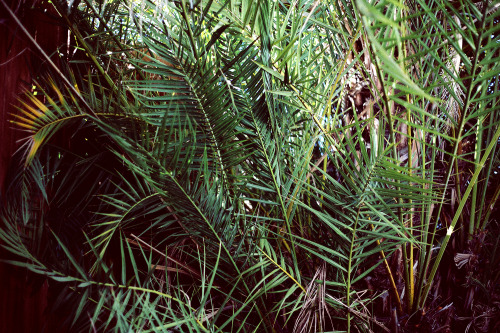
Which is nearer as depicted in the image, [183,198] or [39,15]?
[183,198]

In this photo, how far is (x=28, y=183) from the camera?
0.70m

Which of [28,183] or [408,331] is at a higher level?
[28,183]

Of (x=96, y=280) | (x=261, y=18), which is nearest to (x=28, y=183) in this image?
(x=96, y=280)

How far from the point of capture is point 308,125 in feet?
2.64

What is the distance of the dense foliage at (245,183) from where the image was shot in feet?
1.91

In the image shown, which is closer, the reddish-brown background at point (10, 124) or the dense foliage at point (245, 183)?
the dense foliage at point (245, 183)

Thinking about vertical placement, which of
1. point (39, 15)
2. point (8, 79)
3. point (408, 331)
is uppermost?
point (39, 15)

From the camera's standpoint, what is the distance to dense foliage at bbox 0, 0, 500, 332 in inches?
23.0

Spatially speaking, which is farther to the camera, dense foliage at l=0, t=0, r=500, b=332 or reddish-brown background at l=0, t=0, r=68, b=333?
reddish-brown background at l=0, t=0, r=68, b=333

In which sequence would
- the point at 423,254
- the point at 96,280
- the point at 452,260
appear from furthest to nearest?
the point at 452,260
the point at 423,254
the point at 96,280

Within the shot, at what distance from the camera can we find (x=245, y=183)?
662 millimetres

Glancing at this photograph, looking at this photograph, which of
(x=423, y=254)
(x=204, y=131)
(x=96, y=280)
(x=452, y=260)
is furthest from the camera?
(x=452, y=260)

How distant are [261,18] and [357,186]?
0.32 m

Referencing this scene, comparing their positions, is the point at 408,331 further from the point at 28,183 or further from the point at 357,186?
the point at 28,183
